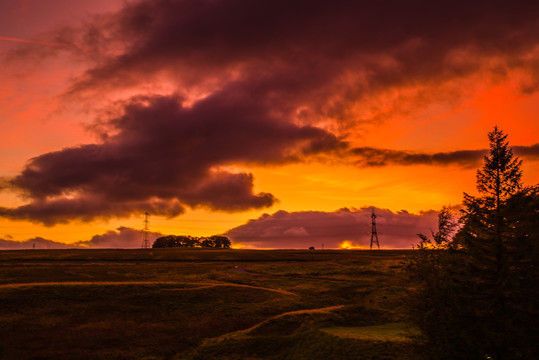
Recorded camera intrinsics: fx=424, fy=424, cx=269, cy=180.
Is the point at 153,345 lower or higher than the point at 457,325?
lower

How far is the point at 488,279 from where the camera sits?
33.4m

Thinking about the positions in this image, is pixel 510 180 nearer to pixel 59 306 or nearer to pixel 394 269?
pixel 59 306

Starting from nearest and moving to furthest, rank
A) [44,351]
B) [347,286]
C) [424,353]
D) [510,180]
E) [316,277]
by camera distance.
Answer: [424,353] < [510,180] < [44,351] < [347,286] < [316,277]

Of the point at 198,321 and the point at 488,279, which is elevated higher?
the point at 488,279

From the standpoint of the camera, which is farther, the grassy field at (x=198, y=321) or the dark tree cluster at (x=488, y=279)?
the grassy field at (x=198, y=321)

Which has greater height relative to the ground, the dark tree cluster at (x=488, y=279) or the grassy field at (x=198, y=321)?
the dark tree cluster at (x=488, y=279)

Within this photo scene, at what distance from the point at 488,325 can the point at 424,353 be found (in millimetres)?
5174

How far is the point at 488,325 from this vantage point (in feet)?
102

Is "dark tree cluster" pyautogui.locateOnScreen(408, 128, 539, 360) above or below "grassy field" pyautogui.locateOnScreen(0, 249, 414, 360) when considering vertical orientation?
above

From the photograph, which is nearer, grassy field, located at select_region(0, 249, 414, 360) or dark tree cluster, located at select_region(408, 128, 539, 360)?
dark tree cluster, located at select_region(408, 128, 539, 360)

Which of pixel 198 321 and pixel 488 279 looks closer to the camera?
pixel 488 279

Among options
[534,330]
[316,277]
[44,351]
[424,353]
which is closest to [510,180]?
[534,330]

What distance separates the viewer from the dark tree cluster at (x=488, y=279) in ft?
101

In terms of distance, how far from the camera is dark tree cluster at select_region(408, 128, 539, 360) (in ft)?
101
